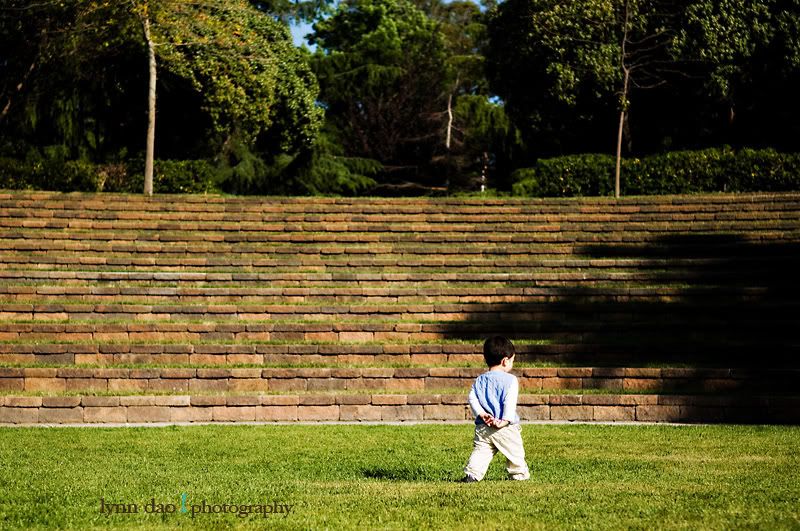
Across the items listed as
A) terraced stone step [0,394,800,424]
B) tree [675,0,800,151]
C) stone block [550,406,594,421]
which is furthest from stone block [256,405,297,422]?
tree [675,0,800,151]

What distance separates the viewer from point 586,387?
1209 centimetres

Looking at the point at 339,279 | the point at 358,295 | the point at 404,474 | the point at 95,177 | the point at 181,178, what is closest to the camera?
the point at 404,474

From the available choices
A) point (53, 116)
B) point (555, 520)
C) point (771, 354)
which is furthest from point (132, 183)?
point (555, 520)

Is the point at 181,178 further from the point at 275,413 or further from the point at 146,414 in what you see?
the point at 275,413

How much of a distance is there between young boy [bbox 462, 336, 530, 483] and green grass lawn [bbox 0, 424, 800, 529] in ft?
0.58

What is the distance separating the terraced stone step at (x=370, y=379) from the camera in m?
11.8

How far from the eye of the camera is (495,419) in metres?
6.94

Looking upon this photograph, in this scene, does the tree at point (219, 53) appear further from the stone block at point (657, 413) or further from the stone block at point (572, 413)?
the stone block at point (657, 413)

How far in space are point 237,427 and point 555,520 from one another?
235 inches

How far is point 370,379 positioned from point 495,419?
5.19 metres

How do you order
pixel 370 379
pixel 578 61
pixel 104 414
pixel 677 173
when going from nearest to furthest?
pixel 104 414, pixel 370 379, pixel 677 173, pixel 578 61

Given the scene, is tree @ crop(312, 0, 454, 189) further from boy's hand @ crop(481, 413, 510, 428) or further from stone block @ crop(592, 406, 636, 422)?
boy's hand @ crop(481, 413, 510, 428)

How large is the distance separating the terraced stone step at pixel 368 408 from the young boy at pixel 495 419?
14.4ft

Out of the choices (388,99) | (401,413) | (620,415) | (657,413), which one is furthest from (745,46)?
(401,413)
